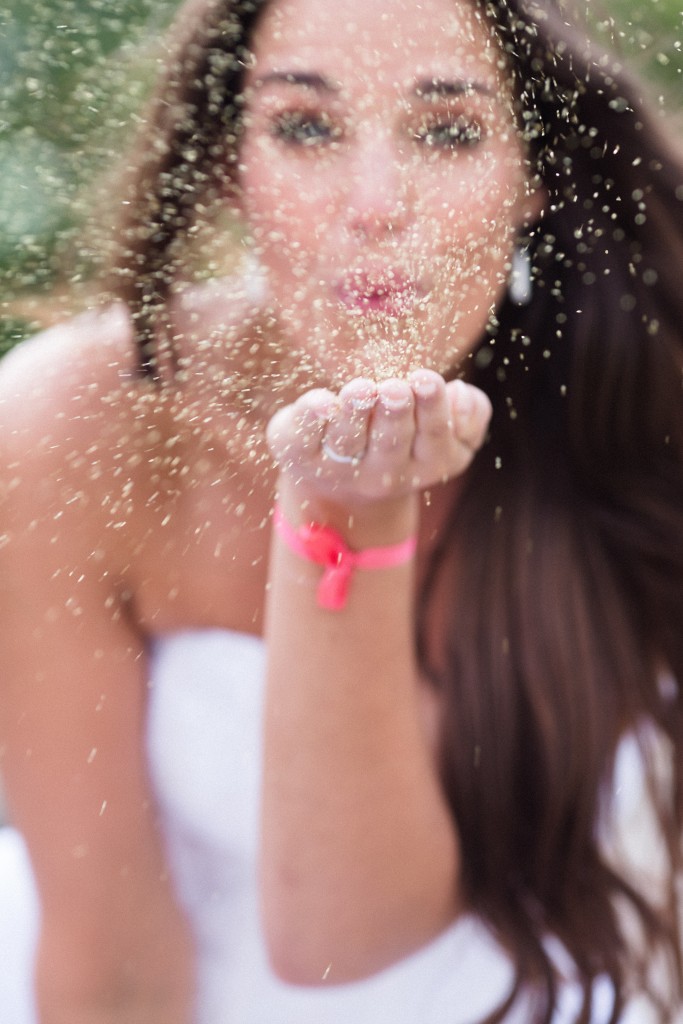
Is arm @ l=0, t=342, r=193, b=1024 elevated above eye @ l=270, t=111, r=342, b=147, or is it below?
below

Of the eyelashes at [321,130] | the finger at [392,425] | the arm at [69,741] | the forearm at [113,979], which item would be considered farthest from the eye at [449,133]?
the forearm at [113,979]

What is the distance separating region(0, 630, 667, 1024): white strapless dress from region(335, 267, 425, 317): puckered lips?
0.19 m

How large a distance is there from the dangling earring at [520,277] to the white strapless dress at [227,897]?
21cm

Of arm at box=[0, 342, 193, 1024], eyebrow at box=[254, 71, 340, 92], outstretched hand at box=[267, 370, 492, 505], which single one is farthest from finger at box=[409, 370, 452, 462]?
arm at box=[0, 342, 193, 1024]

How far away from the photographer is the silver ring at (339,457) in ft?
1.02

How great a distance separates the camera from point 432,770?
45 centimetres

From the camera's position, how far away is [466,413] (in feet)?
1.07

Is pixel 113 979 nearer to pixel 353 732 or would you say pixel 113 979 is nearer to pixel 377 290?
pixel 353 732

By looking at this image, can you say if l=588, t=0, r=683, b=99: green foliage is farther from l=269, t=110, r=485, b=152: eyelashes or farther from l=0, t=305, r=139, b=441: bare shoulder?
l=0, t=305, r=139, b=441: bare shoulder

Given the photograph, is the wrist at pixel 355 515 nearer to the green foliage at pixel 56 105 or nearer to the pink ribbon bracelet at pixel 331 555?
the pink ribbon bracelet at pixel 331 555

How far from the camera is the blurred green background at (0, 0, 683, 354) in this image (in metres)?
0.30

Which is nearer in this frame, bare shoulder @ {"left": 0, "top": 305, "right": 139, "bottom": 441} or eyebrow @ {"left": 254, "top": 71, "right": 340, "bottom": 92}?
eyebrow @ {"left": 254, "top": 71, "right": 340, "bottom": 92}

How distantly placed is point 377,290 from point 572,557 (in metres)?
0.23

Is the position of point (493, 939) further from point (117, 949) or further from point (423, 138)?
point (423, 138)
